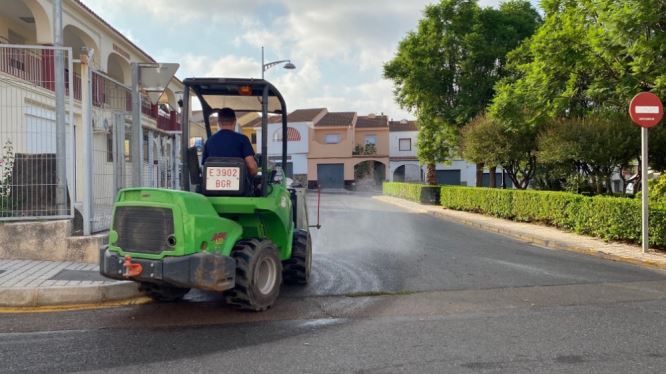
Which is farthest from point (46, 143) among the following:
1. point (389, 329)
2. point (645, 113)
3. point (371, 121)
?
point (371, 121)

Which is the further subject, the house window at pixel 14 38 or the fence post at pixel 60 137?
the house window at pixel 14 38

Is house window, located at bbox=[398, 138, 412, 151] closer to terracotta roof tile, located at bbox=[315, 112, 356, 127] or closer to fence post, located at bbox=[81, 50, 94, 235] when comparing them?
terracotta roof tile, located at bbox=[315, 112, 356, 127]

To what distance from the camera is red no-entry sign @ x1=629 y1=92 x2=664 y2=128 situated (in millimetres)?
9594

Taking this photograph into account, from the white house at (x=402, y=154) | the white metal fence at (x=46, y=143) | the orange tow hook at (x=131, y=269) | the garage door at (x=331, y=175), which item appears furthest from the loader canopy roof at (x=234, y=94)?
→ the white house at (x=402, y=154)

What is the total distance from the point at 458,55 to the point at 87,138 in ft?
63.2

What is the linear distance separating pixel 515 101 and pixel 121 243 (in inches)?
437

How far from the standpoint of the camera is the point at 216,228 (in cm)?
531

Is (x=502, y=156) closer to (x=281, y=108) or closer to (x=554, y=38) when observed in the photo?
(x=554, y=38)

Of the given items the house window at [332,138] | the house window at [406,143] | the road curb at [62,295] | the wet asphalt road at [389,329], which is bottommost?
the wet asphalt road at [389,329]

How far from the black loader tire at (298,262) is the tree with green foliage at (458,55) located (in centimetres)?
1717

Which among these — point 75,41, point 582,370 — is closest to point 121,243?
point 582,370

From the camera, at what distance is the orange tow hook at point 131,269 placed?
503cm

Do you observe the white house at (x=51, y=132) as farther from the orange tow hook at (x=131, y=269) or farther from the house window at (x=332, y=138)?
the house window at (x=332, y=138)

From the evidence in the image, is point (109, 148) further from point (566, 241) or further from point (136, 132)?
point (566, 241)
